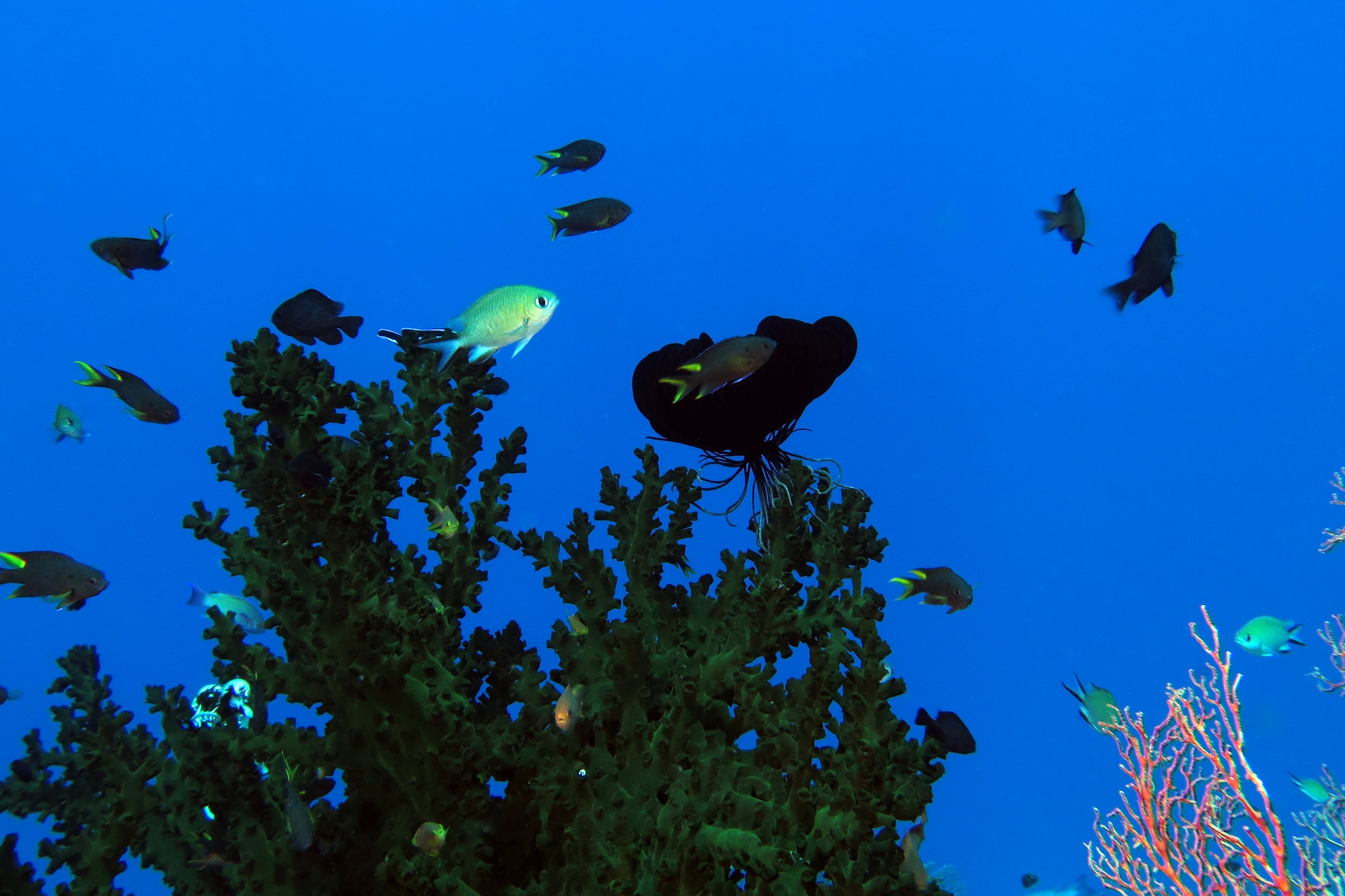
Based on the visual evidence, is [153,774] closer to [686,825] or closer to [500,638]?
[500,638]

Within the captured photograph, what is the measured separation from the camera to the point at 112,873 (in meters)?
2.38

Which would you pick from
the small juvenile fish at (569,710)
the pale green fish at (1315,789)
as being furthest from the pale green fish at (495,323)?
the pale green fish at (1315,789)

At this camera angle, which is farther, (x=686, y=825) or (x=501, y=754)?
(x=501, y=754)

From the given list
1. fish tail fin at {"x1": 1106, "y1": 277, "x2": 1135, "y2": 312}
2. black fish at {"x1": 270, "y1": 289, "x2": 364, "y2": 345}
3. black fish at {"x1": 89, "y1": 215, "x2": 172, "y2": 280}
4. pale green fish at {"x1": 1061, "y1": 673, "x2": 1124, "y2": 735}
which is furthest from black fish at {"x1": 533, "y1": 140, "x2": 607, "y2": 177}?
pale green fish at {"x1": 1061, "y1": 673, "x2": 1124, "y2": 735}

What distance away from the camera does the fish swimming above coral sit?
303cm

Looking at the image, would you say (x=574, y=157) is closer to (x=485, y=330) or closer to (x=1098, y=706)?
(x=485, y=330)

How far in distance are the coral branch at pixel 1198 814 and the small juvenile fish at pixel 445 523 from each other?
4.29m

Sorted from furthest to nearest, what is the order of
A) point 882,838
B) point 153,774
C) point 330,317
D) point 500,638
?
point 330,317 < point 500,638 < point 153,774 < point 882,838

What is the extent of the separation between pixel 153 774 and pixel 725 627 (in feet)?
6.89

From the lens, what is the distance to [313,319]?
4.03 metres

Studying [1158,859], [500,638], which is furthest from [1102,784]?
[500,638]

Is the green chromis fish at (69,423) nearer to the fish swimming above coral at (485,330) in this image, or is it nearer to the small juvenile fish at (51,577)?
the small juvenile fish at (51,577)

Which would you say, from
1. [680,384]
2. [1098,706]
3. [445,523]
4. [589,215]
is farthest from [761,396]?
[1098,706]

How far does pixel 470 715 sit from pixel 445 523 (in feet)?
2.39
